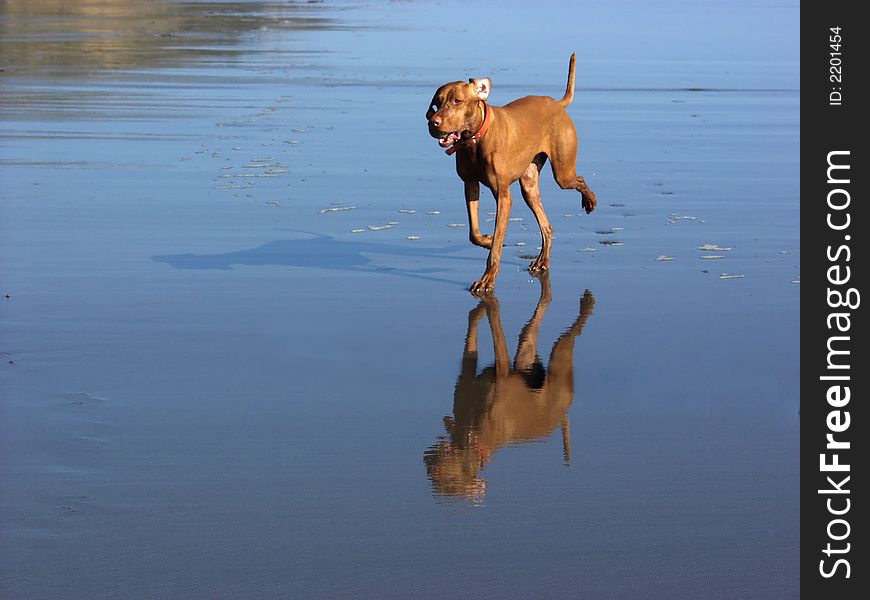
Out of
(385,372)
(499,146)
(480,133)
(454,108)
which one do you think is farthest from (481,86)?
(385,372)

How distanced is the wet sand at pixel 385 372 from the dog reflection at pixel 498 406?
2cm

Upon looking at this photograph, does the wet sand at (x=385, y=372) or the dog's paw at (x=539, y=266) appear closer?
the wet sand at (x=385, y=372)

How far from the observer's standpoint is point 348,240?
9.73m

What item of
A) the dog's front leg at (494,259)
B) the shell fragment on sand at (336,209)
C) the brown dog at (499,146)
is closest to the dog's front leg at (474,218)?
the brown dog at (499,146)

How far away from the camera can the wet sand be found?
464 cm

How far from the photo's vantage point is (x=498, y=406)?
627 cm

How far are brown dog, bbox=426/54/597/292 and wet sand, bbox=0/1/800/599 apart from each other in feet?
0.94

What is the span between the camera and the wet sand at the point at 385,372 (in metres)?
4.64

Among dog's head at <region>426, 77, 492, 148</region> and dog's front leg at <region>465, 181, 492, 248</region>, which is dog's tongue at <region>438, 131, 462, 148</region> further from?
dog's front leg at <region>465, 181, 492, 248</region>

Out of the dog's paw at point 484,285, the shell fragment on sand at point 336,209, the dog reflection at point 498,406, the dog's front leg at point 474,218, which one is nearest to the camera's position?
the dog reflection at point 498,406

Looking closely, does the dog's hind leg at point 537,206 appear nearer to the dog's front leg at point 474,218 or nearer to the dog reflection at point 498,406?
the dog's front leg at point 474,218

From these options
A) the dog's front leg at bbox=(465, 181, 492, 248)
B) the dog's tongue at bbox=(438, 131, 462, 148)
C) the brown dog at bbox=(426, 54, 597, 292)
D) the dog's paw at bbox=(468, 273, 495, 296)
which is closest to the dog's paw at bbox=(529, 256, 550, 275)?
the brown dog at bbox=(426, 54, 597, 292)

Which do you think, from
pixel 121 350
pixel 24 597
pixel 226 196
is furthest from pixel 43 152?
pixel 24 597

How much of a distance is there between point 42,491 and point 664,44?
68.1ft
